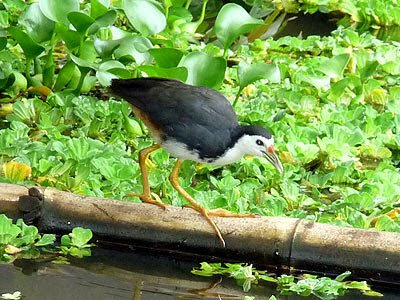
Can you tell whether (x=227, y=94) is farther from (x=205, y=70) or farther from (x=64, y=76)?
(x=64, y=76)

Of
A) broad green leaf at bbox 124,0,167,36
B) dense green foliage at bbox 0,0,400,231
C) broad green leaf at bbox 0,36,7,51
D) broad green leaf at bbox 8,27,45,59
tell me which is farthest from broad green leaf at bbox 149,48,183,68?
broad green leaf at bbox 0,36,7,51

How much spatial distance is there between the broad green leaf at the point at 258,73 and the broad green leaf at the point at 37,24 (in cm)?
137

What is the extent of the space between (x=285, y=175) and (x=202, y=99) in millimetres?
1143

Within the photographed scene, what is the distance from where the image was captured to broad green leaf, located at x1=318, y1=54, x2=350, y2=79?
8229 mm

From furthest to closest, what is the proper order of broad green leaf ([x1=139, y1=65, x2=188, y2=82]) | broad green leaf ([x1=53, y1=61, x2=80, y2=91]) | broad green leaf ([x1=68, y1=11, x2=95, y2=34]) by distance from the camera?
broad green leaf ([x1=53, y1=61, x2=80, y2=91]) → broad green leaf ([x1=68, y1=11, x2=95, y2=34]) → broad green leaf ([x1=139, y1=65, x2=188, y2=82])

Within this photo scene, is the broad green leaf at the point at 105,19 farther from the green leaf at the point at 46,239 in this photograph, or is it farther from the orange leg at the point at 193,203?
the green leaf at the point at 46,239

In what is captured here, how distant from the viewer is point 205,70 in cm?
719

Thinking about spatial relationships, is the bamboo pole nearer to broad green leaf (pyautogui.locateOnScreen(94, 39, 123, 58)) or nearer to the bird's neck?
the bird's neck

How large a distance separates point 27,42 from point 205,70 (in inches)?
49.5

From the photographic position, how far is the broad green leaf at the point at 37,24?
24.7 feet

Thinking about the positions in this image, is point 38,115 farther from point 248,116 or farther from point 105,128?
point 248,116

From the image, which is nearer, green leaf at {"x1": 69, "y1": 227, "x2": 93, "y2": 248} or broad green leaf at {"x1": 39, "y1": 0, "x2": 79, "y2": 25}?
green leaf at {"x1": 69, "y1": 227, "x2": 93, "y2": 248}

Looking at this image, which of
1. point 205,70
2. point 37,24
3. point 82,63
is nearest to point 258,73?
point 205,70

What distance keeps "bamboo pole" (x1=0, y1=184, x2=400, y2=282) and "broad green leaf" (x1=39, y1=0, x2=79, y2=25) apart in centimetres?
195
